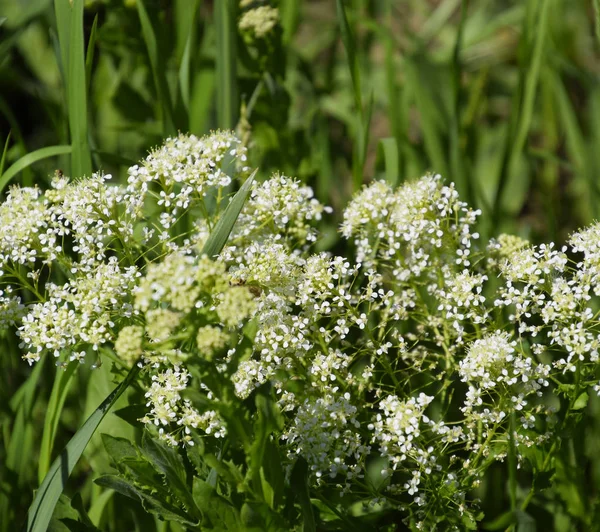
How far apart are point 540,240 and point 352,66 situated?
137cm

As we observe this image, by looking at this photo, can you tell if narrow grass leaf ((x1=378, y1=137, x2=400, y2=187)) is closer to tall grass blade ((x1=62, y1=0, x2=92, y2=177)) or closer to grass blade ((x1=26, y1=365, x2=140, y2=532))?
tall grass blade ((x1=62, y1=0, x2=92, y2=177))

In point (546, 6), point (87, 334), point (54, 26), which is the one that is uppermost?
point (546, 6)

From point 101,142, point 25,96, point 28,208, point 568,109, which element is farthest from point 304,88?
point 28,208

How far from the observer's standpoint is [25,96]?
4328 millimetres

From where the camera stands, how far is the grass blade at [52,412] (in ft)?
6.61

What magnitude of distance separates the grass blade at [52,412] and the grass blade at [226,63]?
107cm

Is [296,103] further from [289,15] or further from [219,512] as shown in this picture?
[219,512]

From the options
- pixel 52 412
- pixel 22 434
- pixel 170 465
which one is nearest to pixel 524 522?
pixel 170 465

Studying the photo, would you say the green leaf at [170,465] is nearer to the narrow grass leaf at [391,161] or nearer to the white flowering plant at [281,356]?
the white flowering plant at [281,356]

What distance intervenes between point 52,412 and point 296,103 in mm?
2688

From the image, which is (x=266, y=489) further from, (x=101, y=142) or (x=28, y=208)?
(x=101, y=142)

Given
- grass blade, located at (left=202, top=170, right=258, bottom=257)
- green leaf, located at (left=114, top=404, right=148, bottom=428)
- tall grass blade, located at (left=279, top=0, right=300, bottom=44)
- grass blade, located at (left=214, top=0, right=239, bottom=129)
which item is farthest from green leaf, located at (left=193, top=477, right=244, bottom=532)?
tall grass blade, located at (left=279, top=0, right=300, bottom=44)

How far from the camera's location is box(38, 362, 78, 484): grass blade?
2014 mm

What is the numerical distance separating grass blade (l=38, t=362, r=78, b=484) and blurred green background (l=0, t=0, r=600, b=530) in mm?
192
